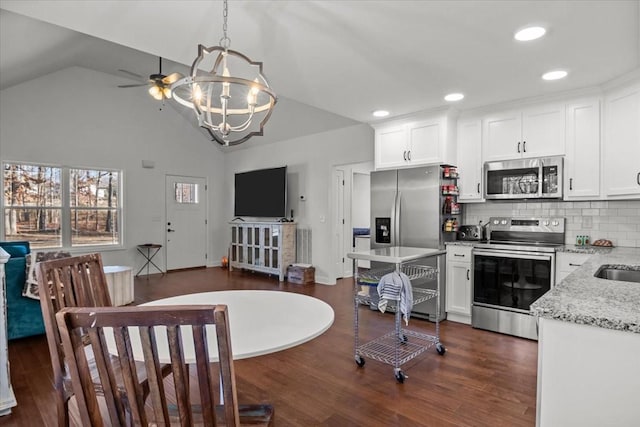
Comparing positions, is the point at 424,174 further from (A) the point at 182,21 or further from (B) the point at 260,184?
(B) the point at 260,184

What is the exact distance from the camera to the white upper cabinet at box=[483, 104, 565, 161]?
356 cm

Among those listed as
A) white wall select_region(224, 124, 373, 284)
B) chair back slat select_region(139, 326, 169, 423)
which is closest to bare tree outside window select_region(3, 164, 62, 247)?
white wall select_region(224, 124, 373, 284)

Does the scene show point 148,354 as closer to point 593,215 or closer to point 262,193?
point 593,215

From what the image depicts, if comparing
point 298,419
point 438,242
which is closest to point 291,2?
point 298,419

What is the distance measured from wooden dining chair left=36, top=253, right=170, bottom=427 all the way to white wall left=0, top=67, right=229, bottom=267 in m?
5.28

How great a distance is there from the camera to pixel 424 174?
162 inches

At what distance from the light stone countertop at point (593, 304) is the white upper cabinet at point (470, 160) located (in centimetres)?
253

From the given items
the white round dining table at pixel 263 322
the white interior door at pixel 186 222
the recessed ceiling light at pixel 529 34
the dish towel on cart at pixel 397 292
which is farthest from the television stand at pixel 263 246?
the recessed ceiling light at pixel 529 34

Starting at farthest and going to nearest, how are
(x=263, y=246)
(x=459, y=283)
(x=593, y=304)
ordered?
(x=263, y=246), (x=459, y=283), (x=593, y=304)

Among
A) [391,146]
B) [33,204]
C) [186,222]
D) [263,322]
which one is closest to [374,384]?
[263,322]

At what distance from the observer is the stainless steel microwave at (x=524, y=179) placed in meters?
3.57

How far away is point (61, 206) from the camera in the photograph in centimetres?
610

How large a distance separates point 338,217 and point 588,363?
5.09m

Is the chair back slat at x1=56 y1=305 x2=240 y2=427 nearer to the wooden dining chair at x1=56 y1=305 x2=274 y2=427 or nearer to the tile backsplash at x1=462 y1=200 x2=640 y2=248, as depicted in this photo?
the wooden dining chair at x1=56 y1=305 x2=274 y2=427
